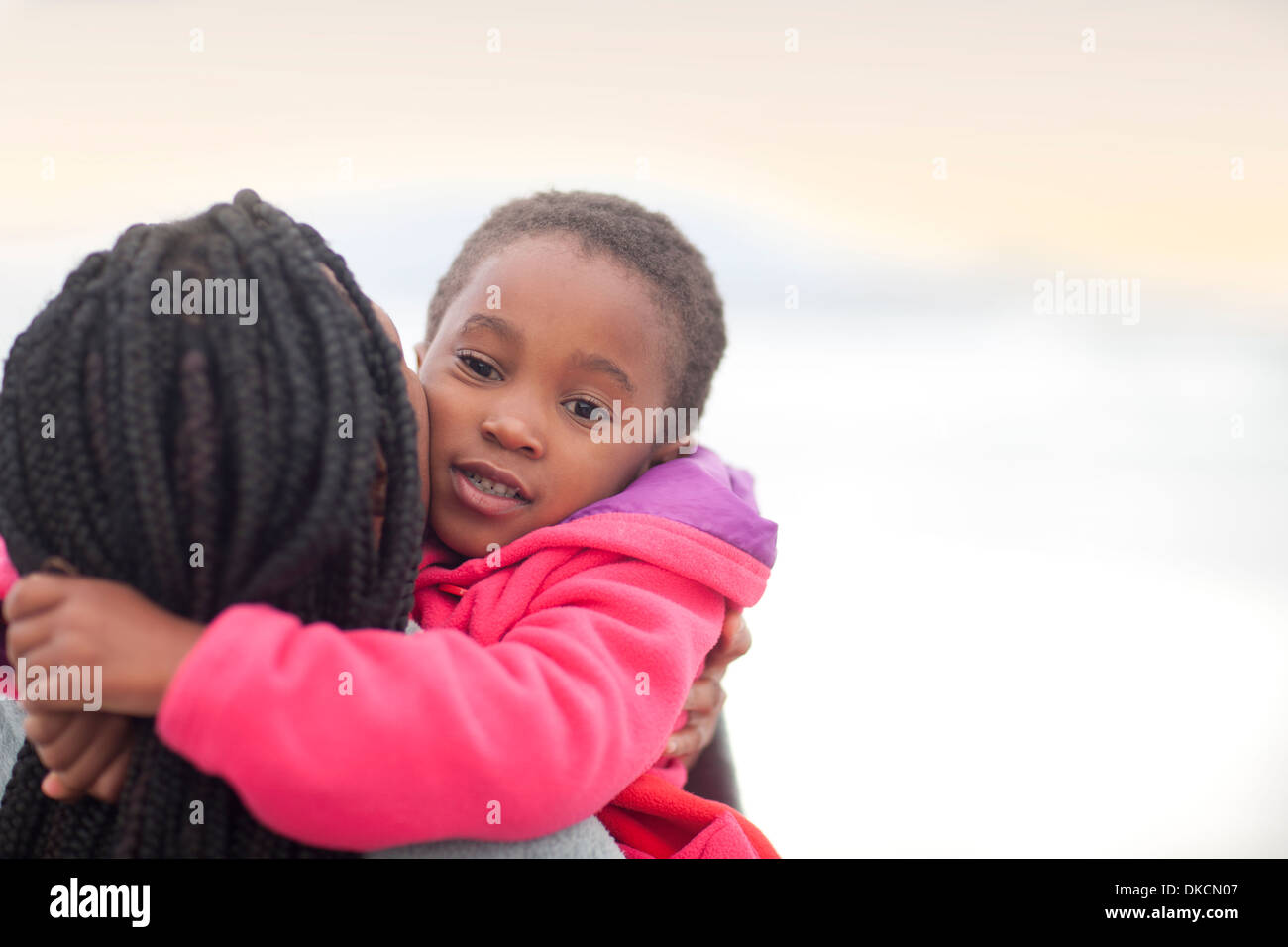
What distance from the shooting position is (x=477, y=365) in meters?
1.39

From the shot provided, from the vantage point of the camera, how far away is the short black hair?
150 centimetres

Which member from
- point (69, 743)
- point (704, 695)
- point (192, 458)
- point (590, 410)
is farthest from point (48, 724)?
point (704, 695)

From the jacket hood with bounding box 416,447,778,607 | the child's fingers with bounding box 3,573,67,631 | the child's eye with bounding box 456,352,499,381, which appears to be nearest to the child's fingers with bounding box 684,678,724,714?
the jacket hood with bounding box 416,447,778,607

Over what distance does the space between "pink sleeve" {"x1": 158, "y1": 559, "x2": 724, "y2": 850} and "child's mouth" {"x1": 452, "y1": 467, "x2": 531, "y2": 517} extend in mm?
316

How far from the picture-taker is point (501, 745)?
0.83m

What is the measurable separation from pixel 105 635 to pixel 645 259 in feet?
3.29

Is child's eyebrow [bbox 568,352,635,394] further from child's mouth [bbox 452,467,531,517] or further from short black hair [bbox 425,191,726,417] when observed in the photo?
child's mouth [bbox 452,467,531,517]

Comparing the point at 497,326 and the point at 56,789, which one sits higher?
the point at 497,326

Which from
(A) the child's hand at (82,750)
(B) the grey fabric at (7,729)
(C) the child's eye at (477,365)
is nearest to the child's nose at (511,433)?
(C) the child's eye at (477,365)

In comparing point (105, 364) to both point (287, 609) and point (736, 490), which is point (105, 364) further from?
point (736, 490)

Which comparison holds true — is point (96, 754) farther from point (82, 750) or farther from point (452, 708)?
point (452, 708)

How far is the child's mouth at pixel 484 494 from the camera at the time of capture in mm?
1281

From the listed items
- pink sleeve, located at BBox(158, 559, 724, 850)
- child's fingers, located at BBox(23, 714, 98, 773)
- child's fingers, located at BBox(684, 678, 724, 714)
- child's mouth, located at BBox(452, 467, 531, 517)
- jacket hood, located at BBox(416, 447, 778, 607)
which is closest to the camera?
pink sleeve, located at BBox(158, 559, 724, 850)
